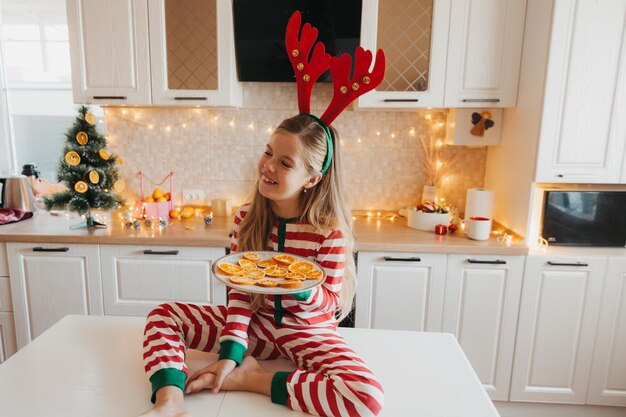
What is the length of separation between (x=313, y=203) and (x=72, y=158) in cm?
135

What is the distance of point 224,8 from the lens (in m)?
2.06

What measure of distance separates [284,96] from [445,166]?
1034 millimetres

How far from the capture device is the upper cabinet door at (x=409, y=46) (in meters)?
2.03

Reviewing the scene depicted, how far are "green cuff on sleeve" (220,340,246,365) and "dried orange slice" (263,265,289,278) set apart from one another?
8.4 inches

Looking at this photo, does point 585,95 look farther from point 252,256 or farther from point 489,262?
point 252,256

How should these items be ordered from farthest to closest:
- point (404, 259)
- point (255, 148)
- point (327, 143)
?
point (255, 148) → point (404, 259) → point (327, 143)

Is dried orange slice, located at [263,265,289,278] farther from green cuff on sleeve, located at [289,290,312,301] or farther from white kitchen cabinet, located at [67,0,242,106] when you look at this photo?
white kitchen cabinet, located at [67,0,242,106]

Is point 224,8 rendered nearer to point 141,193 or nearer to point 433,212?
point 141,193

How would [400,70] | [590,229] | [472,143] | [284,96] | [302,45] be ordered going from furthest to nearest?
[284,96], [472,143], [400,70], [590,229], [302,45]

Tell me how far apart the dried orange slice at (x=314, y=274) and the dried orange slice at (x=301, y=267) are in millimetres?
13

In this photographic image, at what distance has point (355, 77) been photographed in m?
1.19

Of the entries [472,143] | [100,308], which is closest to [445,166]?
[472,143]

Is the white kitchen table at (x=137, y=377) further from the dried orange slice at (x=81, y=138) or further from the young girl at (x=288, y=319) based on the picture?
the dried orange slice at (x=81, y=138)

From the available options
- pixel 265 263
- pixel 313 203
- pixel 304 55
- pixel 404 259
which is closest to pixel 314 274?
pixel 265 263
